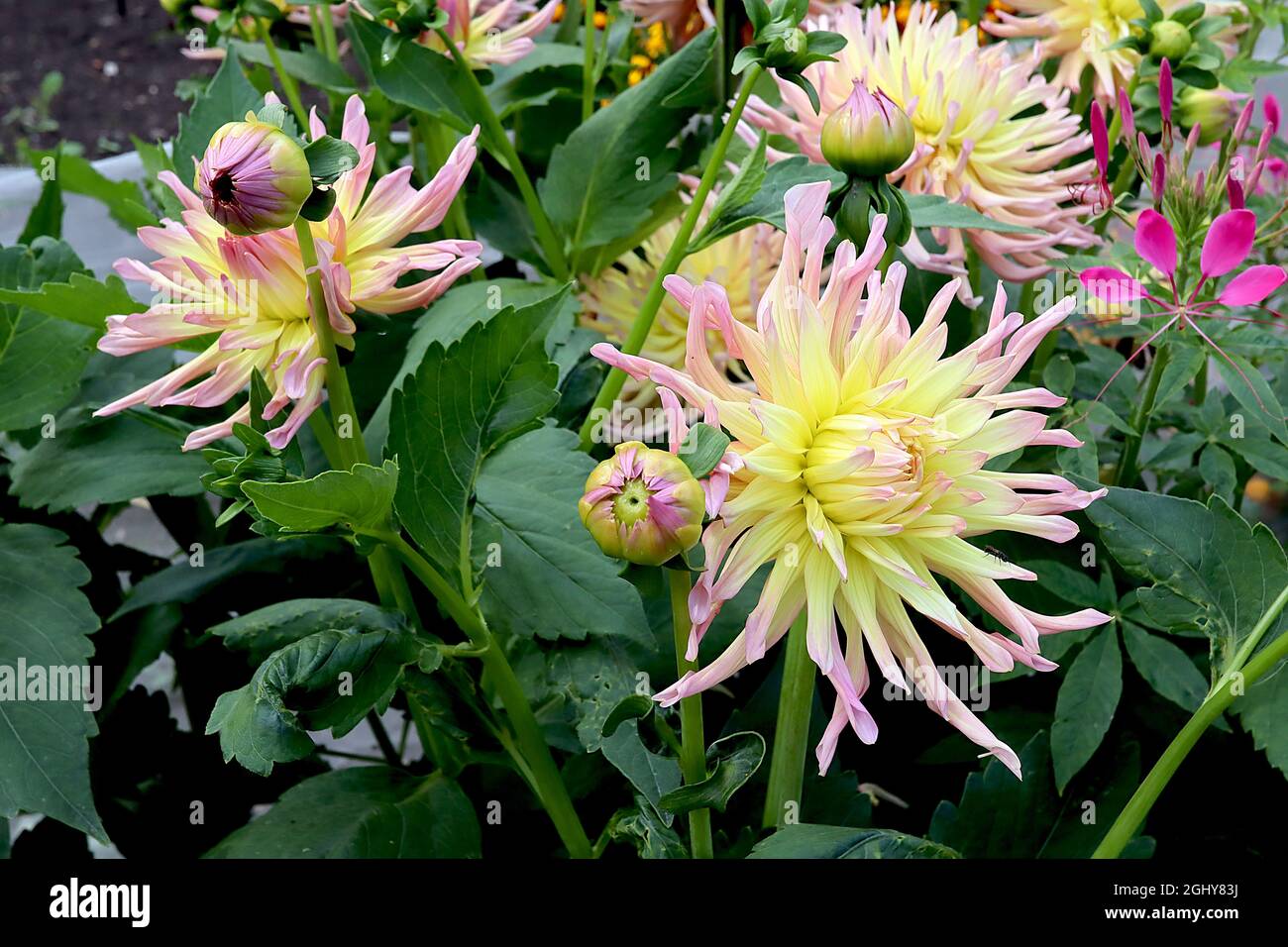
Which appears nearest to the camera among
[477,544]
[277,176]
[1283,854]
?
[277,176]

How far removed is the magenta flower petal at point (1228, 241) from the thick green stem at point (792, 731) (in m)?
0.19

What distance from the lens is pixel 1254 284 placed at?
429 millimetres

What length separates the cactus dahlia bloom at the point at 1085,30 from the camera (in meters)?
0.64

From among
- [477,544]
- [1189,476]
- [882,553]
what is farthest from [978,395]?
[1189,476]

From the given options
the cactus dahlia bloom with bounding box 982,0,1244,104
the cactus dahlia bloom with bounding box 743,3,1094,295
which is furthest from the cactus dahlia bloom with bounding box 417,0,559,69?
the cactus dahlia bloom with bounding box 982,0,1244,104

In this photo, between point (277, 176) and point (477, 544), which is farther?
point (477, 544)

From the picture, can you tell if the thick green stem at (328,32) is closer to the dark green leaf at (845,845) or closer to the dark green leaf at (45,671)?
the dark green leaf at (45,671)

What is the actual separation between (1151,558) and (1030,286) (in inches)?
8.7

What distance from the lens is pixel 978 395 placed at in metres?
0.40

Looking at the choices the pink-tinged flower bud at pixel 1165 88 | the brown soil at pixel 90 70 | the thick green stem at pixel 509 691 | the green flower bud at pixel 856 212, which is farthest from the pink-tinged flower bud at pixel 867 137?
the brown soil at pixel 90 70

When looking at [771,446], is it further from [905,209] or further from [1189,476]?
[1189,476]

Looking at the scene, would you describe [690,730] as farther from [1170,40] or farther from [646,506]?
[1170,40]

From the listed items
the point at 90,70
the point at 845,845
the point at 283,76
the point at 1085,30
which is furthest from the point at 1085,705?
the point at 90,70

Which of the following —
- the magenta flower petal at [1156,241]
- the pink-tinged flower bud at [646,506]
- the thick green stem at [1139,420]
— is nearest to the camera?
the pink-tinged flower bud at [646,506]
